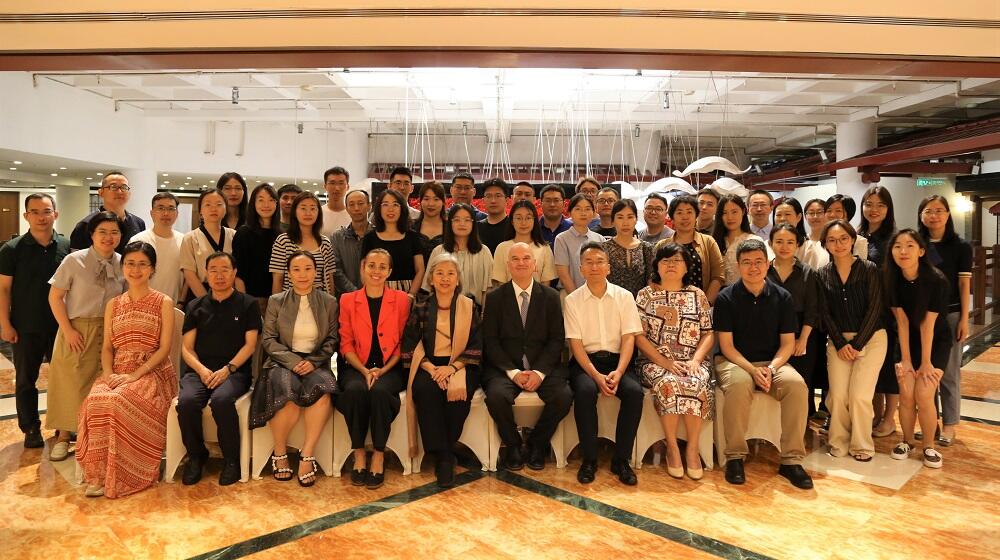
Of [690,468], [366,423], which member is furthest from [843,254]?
[366,423]

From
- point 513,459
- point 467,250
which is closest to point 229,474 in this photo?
point 513,459

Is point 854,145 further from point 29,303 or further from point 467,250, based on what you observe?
point 29,303

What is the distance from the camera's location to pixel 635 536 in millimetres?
2566

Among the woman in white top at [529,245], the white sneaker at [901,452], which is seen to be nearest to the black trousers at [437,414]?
the woman in white top at [529,245]

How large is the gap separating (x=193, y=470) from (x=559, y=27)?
A: 2.89m

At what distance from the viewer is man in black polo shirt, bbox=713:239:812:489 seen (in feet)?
10.7

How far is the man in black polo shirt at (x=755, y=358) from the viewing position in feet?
10.7

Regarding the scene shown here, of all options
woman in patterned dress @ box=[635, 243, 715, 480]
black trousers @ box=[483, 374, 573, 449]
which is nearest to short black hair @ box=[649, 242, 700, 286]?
woman in patterned dress @ box=[635, 243, 715, 480]

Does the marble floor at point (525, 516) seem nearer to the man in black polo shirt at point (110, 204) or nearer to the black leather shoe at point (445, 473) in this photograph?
the black leather shoe at point (445, 473)

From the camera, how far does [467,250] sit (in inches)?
148

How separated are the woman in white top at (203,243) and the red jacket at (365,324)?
2.77ft

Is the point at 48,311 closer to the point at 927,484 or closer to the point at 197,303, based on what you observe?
the point at 197,303

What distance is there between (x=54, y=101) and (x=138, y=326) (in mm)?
8246

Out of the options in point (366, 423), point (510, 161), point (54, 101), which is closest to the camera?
point (366, 423)
